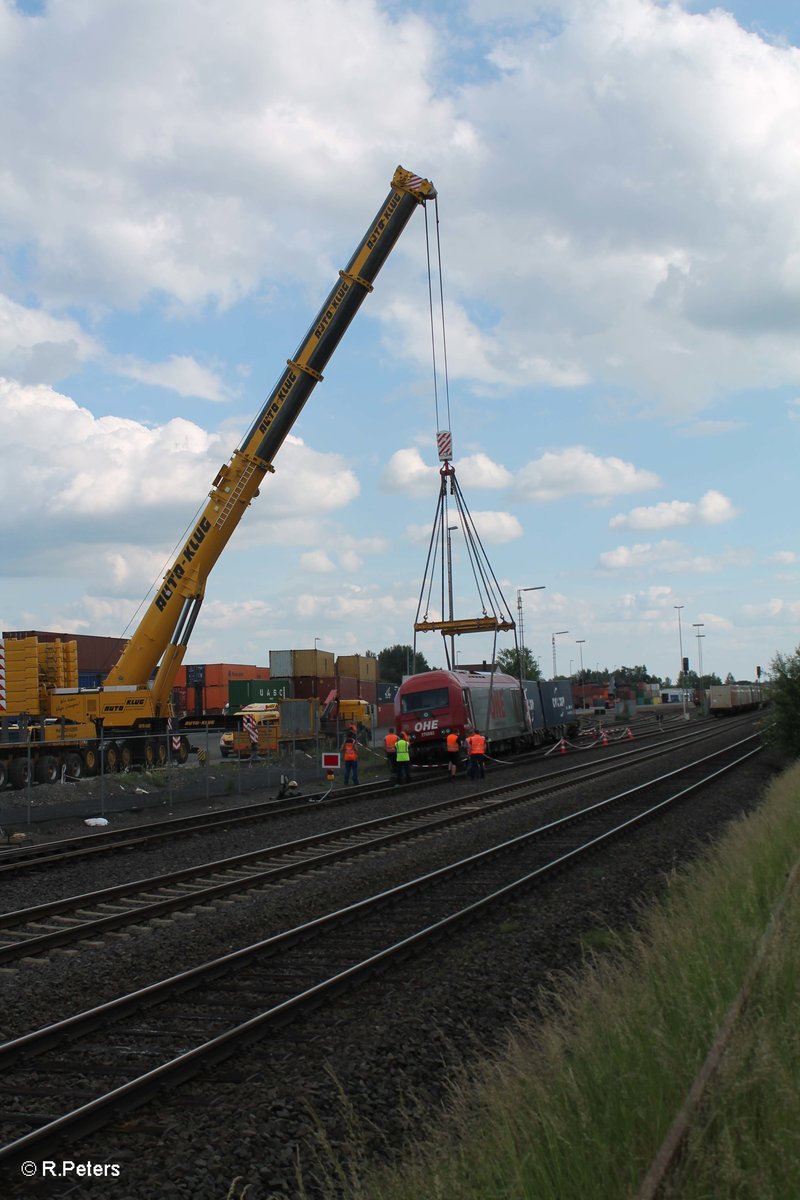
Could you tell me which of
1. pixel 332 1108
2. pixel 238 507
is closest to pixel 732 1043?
pixel 332 1108

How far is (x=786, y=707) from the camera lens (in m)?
31.0

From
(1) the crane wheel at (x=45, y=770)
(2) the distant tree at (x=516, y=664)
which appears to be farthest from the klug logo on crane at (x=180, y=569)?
(2) the distant tree at (x=516, y=664)

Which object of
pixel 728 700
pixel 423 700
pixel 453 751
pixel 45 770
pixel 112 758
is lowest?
pixel 453 751

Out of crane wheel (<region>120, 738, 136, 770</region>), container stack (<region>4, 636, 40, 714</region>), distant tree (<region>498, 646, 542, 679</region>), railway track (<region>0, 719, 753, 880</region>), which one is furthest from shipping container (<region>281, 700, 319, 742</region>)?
distant tree (<region>498, 646, 542, 679</region>)

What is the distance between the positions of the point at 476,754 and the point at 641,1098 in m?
24.3

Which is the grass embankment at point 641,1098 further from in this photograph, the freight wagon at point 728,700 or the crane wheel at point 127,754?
the freight wagon at point 728,700

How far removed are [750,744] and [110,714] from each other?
2692 cm

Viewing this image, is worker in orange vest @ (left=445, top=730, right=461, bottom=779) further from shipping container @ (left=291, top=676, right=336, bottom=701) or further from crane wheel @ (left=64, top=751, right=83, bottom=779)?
shipping container @ (left=291, top=676, right=336, bottom=701)

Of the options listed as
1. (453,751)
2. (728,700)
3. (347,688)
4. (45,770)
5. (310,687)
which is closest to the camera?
(45,770)

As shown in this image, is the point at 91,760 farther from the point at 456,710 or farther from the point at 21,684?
the point at 456,710

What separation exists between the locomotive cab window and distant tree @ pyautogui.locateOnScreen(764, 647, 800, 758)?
34.6 feet

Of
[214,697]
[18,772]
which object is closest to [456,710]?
[18,772]

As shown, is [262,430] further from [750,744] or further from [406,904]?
[750,744]

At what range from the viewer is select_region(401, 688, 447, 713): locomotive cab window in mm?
31359
